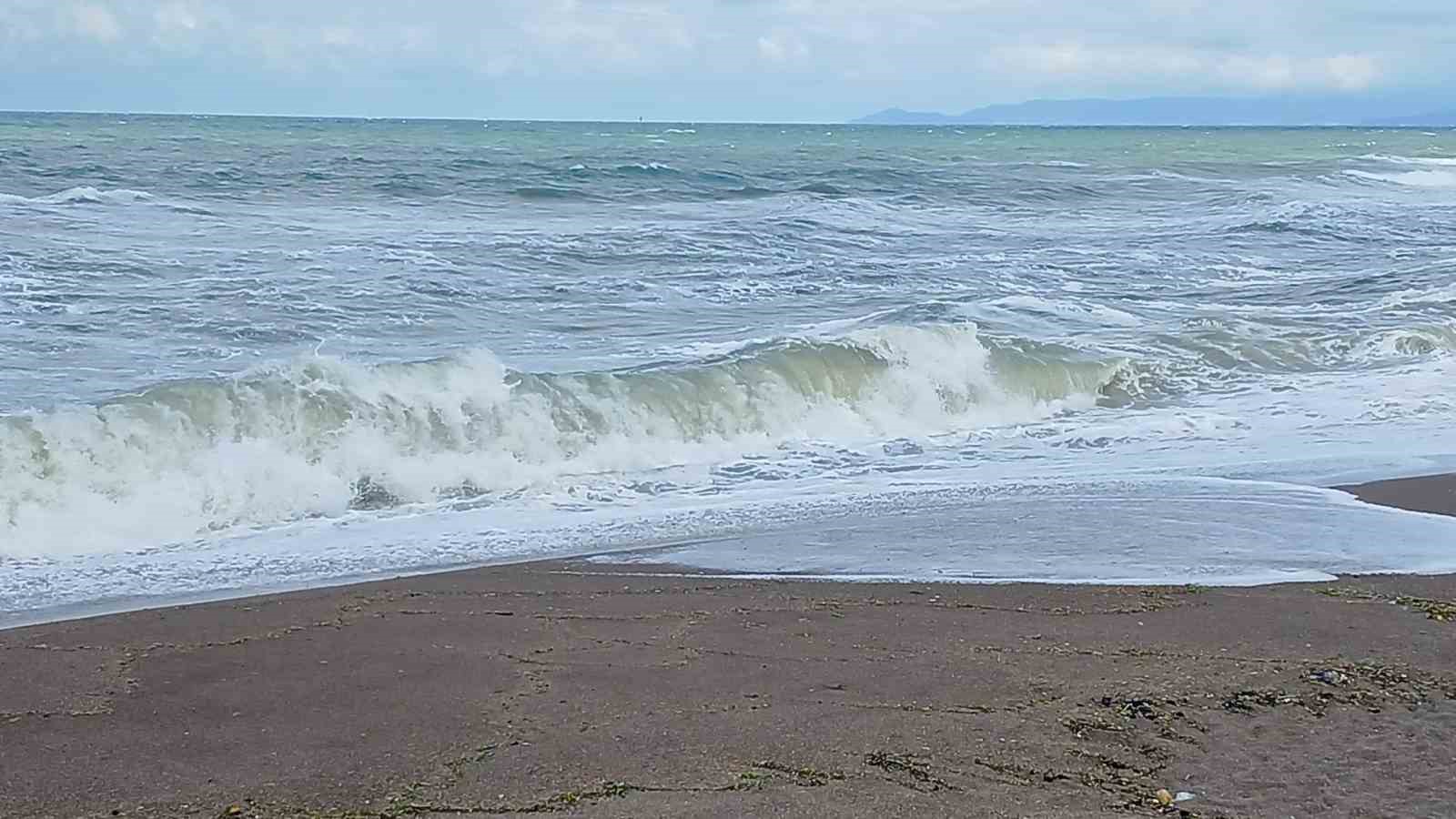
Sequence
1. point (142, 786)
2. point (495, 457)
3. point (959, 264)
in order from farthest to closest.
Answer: point (959, 264), point (495, 457), point (142, 786)

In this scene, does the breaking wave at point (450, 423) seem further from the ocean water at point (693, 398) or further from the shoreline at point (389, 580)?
the shoreline at point (389, 580)

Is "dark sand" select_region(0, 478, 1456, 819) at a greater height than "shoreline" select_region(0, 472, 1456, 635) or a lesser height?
greater

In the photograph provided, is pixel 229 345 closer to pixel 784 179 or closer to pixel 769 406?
pixel 769 406

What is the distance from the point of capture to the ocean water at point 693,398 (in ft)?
25.8

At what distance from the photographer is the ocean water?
7867mm

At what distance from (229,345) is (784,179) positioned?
2583cm

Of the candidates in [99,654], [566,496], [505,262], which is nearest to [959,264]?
[505,262]

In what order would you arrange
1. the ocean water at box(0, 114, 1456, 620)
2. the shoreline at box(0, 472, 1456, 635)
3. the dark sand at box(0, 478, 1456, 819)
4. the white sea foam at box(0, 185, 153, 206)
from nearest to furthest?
the dark sand at box(0, 478, 1456, 819) → the shoreline at box(0, 472, 1456, 635) → the ocean water at box(0, 114, 1456, 620) → the white sea foam at box(0, 185, 153, 206)

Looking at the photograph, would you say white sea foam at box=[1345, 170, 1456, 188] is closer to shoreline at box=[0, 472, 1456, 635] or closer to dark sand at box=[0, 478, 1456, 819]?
shoreline at box=[0, 472, 1456, 635]

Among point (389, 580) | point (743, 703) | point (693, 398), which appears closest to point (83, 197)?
point (693, 398)

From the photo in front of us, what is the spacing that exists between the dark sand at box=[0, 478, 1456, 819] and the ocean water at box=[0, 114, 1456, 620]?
2.43 ft

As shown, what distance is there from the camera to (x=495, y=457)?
10.1m

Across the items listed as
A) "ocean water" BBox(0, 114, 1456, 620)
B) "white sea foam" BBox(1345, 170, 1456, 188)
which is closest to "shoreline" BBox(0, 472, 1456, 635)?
"ocean water" BBox(0, 114, 1456, 620)

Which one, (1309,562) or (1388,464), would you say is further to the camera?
(1388,464)
